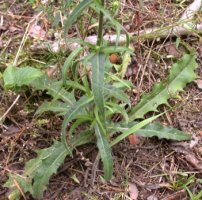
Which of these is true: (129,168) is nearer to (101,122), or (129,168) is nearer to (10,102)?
(101,122)

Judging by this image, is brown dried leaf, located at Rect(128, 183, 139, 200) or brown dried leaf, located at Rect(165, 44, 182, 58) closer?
brown dried leaf, located at Rect(128, 183, 139, 200)

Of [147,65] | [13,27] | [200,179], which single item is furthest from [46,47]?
[200,179]

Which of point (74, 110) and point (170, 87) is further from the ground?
point (74, 110)

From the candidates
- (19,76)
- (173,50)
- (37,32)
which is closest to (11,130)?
(19,76)

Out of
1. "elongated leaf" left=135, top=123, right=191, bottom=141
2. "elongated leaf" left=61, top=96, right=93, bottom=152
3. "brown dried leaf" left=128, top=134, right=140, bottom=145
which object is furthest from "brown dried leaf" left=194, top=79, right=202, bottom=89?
"elongated leaf" left=61, top=96, right=93, bottom=152

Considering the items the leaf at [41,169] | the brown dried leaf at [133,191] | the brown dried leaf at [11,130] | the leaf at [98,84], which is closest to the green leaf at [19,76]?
the brown dried leaf at [11,130]

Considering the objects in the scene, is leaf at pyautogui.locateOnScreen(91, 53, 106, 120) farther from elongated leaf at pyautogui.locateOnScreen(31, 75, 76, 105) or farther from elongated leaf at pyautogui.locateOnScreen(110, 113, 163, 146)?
elongated leaf at pyautogui.locateOnScreen(31, 75, 76, 105)

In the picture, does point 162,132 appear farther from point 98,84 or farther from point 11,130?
point 11,130

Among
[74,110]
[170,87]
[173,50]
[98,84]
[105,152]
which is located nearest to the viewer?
[98,84]
